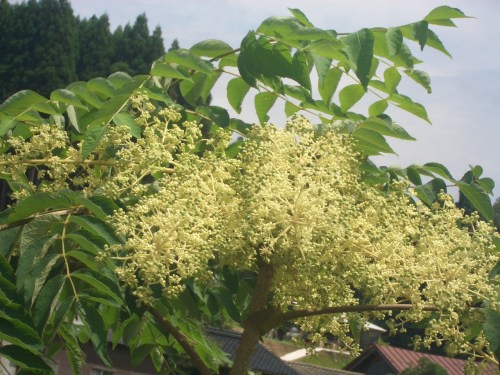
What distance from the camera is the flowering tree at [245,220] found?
2.56 meters

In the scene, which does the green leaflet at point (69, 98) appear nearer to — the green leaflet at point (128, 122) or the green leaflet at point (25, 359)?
the green leaflet at point (128, 122)

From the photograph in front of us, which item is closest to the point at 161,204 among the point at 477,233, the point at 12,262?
the point at 12,262

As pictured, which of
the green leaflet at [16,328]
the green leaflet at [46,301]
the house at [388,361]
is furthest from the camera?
the house at [388,361]

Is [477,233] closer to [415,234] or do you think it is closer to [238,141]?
[415,234]

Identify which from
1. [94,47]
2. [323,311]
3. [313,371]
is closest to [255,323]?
[323,311]

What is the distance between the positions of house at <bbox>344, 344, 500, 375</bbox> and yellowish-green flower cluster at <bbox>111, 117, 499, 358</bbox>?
33265 mm

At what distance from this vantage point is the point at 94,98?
3.31 meters

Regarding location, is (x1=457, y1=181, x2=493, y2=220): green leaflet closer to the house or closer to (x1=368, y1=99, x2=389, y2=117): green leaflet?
(x1=368, y1=99, x2=389, y2=117): green leaflet

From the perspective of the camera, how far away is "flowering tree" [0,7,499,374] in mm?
2561

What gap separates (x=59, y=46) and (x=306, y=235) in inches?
2448

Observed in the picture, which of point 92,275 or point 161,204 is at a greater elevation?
point 161,204

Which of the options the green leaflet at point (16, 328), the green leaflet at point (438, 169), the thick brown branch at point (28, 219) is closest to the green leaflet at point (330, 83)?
the green leaflet at point (438, 169)

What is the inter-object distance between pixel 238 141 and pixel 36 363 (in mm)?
1196

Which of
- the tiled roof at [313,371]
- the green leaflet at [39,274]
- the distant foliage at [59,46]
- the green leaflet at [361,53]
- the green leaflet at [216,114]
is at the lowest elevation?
the tiled roof at [313,371]
